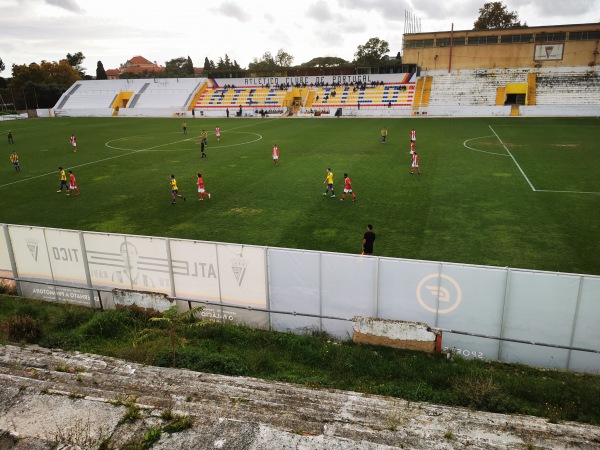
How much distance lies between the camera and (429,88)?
66.4m

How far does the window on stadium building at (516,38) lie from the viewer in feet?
211

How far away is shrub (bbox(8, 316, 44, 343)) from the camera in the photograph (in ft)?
34.4

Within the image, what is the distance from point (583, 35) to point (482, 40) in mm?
13275

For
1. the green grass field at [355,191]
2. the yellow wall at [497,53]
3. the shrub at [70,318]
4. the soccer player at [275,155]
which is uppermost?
the yellow wall at [497,53]

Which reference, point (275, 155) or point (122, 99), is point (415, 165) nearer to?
point (275, 155)

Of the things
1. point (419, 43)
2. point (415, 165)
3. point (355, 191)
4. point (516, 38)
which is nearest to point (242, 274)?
point (355, 191)

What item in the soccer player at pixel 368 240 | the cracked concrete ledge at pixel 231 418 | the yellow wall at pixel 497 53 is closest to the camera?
the cracked concrete ledge at pixel 231 418

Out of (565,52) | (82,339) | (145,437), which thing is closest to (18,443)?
(145,437)

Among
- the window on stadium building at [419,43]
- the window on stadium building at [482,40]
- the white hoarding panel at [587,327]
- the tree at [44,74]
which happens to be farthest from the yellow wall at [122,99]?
the white hoarding panel at [587,327]

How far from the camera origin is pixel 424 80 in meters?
68.6

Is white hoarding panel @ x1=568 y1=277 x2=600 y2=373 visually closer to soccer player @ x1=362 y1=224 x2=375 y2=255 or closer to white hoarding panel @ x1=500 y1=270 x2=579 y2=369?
white hoarding panel @ x1=500 y1=270 x2=579 y2=369

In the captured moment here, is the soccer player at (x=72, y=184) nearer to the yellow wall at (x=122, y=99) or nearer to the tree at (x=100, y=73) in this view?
the yellow wall at (x=122, y=99)

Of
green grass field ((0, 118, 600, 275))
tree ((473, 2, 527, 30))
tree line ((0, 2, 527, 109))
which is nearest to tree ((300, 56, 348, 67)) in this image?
tree line ((0, 2, 527, 109))

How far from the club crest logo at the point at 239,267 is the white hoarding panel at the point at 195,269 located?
50 cm
